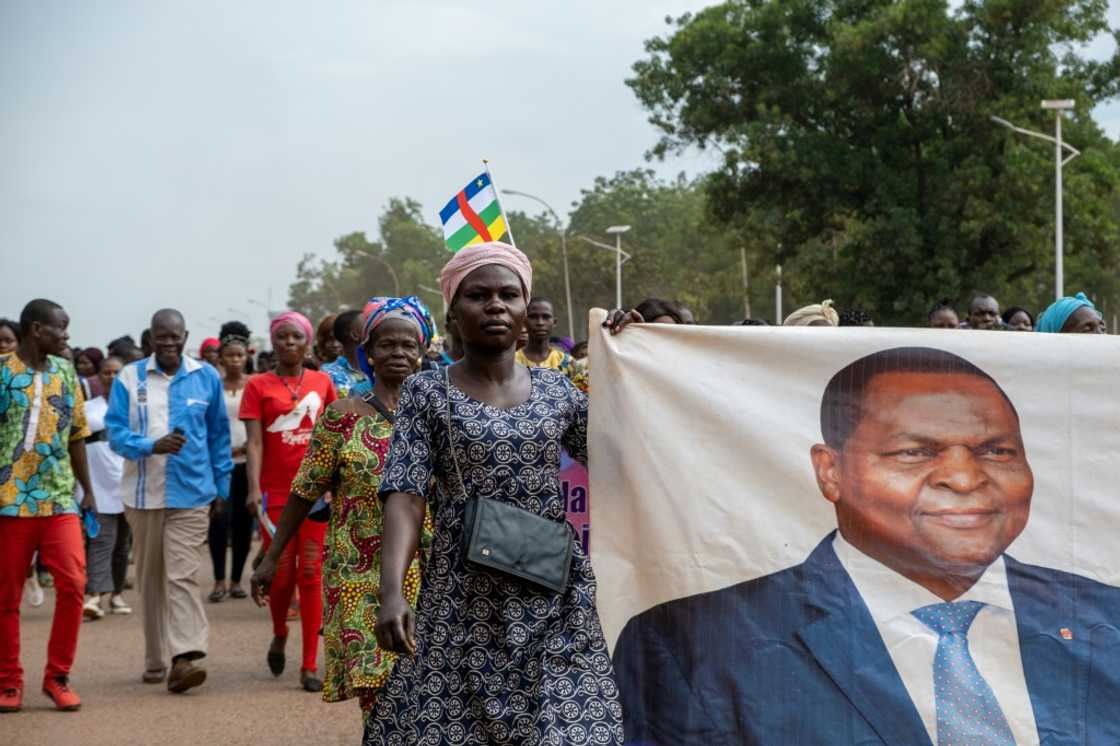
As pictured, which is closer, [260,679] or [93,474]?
[260,679]

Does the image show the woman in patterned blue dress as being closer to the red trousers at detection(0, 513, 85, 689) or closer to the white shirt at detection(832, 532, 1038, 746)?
the white shirt at detection(832, 532, 1038, 746)

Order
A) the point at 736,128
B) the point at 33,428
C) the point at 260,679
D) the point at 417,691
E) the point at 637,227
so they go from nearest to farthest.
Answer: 1. the point at 417,691
2. the point at 33,428
3. the point at 260,679
4. the point at 736,128
5. the point at 637,227

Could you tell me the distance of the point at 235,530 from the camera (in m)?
12.2

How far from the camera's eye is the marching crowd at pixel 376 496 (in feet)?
12.9

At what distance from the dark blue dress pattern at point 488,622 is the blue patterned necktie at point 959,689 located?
1213mm

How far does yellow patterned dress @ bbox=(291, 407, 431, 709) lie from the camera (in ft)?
18.3

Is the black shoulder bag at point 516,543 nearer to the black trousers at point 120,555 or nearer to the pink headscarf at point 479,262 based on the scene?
the pink headscarf at point 479,262

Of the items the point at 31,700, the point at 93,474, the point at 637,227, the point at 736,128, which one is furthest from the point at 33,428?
the point at 637,227

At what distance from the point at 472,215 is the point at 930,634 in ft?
14.3

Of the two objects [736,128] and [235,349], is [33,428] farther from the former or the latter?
[736,128]

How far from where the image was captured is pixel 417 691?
3963mm

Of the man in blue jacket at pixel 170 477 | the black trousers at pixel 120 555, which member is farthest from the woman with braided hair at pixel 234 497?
the man in blue jacket at pixel 170 477

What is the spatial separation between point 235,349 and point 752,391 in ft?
25.0

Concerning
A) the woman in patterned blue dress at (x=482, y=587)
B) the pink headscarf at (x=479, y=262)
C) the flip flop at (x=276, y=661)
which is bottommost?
the flip flop at (x=276, y=661)
